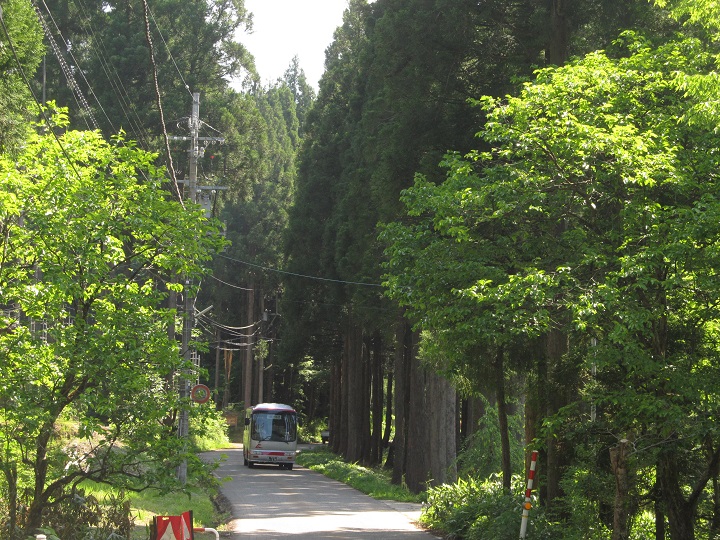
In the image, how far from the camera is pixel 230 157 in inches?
1619

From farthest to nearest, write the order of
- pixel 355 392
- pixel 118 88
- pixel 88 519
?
pixel 355 392 → pixel 118 88 → pixel 88 519

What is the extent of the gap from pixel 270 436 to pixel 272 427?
427 mm

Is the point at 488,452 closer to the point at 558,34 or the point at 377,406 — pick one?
the point at 558,34

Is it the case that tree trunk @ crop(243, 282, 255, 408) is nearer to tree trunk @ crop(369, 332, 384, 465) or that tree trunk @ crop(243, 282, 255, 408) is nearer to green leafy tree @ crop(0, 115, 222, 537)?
tree trunk @ crop(369, 332, 384, 465)

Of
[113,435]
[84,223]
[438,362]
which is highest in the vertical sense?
[84,223]

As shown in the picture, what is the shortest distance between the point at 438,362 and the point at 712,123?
9094mm

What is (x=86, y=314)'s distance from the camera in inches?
459

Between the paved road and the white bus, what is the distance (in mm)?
8327

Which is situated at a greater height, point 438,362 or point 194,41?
point 194,41

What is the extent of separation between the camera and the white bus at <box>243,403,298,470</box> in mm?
43094

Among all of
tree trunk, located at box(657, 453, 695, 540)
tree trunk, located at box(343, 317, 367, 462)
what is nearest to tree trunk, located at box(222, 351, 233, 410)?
tree trunk, located at box(343, 317, 367, 462)

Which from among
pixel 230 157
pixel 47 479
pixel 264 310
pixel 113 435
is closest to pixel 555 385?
pixel 113 435

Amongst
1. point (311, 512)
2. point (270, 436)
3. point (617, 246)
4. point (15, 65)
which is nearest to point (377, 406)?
point (270, 436)

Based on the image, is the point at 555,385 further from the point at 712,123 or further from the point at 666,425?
the point at 712,123
